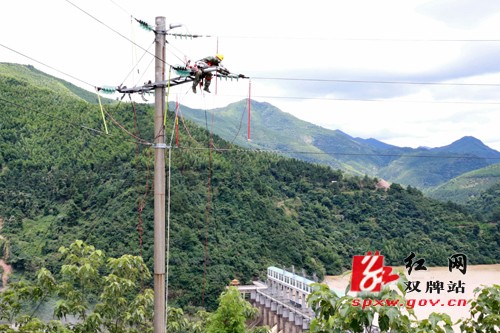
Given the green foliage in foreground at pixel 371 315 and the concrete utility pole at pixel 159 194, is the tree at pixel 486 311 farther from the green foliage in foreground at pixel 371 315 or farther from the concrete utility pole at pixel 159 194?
the concrete utility pole at pixel 159 194

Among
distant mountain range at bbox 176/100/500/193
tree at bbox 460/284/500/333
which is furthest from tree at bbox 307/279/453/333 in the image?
distant mountain range at bbox 176/100/500/193

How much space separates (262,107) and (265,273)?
138903mm

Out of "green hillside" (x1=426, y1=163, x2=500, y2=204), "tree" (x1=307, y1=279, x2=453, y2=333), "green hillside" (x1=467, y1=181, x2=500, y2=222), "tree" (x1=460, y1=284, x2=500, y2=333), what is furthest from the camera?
"green hillside" (x1=426, y1=163, x2=500, y2=204)

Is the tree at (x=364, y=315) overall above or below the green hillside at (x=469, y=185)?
above

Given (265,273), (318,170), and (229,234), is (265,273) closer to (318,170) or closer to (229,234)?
(229,234)

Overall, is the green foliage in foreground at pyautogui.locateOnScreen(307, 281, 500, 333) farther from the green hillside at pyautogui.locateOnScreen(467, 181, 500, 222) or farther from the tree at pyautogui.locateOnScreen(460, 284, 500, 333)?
the green hillside at pyautogui.locateOnScreen(467, 181, 500, 222)

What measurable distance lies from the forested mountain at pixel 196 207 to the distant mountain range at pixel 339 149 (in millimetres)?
52770

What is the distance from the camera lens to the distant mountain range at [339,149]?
10025cm

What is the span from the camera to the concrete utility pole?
4641mm

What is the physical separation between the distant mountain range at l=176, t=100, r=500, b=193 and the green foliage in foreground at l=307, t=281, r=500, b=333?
79218mm

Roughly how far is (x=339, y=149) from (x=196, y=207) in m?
104

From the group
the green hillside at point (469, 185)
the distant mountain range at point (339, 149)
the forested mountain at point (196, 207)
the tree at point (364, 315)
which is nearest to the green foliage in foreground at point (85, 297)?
the tree at point (364, 315)

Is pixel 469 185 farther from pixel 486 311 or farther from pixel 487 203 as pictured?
pixel 486 311

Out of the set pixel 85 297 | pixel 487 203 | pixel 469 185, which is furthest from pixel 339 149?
pixel 85 297
